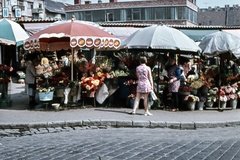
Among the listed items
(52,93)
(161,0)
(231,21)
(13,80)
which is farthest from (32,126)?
(231,21)

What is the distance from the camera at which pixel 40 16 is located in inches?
2566

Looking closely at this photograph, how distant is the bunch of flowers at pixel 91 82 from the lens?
12195 mm

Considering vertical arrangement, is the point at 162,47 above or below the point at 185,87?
above

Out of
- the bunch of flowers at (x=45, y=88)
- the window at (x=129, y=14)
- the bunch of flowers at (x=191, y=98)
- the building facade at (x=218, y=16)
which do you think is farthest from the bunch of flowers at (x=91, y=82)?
the building facade at (x=218, y=16)

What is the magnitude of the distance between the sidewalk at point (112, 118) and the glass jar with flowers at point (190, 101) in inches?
15.8

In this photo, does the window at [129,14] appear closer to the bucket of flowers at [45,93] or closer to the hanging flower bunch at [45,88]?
the hanging flower bunch at [45,88]

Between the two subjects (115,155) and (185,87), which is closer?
(115,155)

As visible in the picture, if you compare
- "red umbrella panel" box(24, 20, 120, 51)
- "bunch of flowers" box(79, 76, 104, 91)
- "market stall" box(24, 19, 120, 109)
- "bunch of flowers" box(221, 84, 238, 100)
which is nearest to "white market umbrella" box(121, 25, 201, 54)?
"red umbrella panel" box(24, 20, 120, 51)

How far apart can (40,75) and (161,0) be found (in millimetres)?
37278

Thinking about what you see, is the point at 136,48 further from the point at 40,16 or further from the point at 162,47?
the point at 40,16

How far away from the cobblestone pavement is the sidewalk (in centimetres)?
40

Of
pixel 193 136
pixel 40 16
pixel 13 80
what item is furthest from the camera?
pixel 40 16

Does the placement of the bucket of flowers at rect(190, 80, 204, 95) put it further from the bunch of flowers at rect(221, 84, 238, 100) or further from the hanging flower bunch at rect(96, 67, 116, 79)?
the hanging flower bunch at rect(96, 67, 116, 79)

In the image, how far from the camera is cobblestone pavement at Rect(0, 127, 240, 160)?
6199 mm
